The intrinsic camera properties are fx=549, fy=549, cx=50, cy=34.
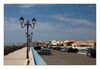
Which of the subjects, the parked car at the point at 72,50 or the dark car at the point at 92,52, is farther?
the parked car at the point at 72,50

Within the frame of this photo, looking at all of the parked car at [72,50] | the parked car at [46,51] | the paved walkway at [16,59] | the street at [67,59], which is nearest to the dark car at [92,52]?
the street at [67,59]

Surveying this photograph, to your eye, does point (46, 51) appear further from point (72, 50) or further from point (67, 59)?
point (72, 50)

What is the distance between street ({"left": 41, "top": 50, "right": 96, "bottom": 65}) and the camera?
13.6m

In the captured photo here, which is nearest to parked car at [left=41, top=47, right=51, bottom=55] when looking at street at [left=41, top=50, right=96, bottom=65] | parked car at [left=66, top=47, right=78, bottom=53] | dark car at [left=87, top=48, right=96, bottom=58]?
street at [left=41, top=50, right=96, bottom=65]

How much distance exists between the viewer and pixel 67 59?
13789 mm

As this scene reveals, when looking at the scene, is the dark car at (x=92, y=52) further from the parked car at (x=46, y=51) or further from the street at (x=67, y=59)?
the parked car at (x=46, y=51)

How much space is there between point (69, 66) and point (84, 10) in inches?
56.7

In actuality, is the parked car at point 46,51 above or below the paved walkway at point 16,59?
above

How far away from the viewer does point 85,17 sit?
44.7 feet

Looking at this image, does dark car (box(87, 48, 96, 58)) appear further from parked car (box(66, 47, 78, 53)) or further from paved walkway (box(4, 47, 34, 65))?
paved walkway (box(4, 47, 34, 65))

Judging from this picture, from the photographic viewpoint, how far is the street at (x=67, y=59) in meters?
13.6

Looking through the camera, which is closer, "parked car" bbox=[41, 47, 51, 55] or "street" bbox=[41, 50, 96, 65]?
"street" bbox=[41, 50, 96, 65]

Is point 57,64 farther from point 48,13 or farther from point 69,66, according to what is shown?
point 48,13

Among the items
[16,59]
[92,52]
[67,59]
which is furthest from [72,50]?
[16,59]
